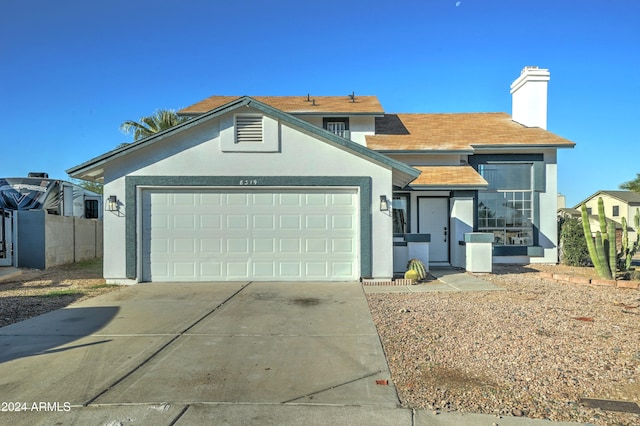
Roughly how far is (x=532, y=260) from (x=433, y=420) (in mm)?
13292

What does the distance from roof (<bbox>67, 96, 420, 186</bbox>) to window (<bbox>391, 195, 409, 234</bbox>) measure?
3.54m

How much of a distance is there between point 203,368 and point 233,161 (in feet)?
22.3

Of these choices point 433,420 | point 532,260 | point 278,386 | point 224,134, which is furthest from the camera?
point 532,260

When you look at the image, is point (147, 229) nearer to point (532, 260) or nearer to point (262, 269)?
point (262, 269)

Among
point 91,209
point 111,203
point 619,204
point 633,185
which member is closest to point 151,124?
point 91,209

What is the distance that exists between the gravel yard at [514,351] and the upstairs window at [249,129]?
5.09 metres

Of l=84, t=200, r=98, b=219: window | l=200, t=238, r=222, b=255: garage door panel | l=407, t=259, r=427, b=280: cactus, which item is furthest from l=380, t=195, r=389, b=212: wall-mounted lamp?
l=84, t=200, r=98, b=219: window

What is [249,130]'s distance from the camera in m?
10.7

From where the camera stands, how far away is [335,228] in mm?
10727

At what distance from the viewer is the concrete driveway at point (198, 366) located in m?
3.73

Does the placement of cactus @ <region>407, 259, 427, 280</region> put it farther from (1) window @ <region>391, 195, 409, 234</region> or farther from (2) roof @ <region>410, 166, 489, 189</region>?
(2) roof @ <region>410, 166, 489, 189</region>

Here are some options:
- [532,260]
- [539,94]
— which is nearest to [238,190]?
[532,260]

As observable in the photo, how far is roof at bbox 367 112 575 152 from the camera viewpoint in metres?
14.6

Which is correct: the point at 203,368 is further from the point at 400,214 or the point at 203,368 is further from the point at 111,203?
the point at 400,214
